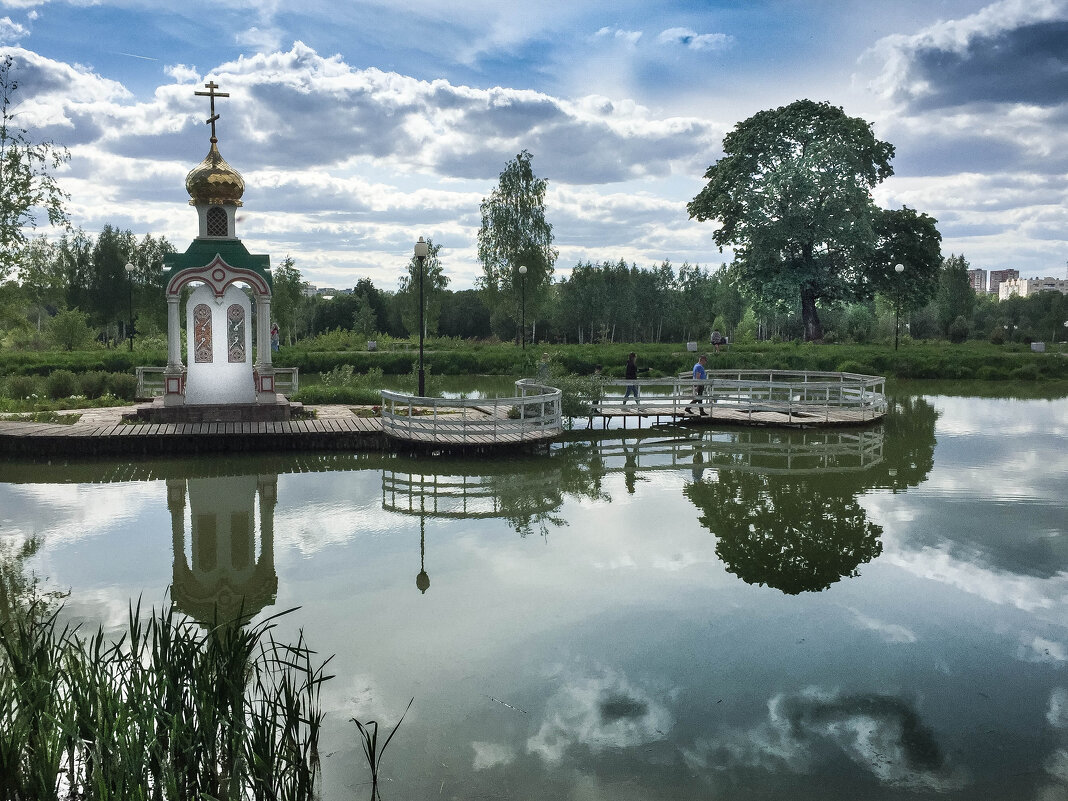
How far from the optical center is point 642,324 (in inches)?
3206

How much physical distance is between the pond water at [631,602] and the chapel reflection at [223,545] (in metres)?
0.06

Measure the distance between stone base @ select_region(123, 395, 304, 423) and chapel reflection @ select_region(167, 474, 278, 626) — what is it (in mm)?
4477

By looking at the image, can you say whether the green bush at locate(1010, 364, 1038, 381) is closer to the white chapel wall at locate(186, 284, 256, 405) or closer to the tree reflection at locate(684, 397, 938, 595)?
the tree reflection at locate(684, 397, 938, 595)

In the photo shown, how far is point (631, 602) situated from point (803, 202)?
112 ft

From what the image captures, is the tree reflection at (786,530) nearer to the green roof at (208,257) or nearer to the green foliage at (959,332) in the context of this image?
the green roof at (208,257)

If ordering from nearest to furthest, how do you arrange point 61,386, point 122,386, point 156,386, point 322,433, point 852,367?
point 322,433 → point 156,386 → point 61,386 → point 122,386 → point 852,367

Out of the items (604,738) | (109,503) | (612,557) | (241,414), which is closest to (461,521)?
(612,557)

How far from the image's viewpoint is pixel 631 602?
916 cm

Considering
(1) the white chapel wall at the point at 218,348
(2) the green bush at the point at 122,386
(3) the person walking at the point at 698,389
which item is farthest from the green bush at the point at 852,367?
(2) the green bush at the point at 122,386

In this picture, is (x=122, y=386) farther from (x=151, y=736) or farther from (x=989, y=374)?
(x=989, y=374)

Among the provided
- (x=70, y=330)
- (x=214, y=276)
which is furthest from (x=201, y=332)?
(x=70, y=330)

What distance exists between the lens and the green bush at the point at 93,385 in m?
26.6

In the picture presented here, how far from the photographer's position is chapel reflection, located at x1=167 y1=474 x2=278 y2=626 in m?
9.08

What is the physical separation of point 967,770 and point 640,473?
10.7 metres
